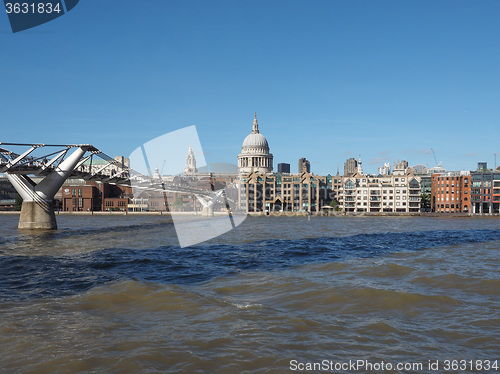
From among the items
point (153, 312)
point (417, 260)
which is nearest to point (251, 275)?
point (153, 312)

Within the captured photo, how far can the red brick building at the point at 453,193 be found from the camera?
3976 inches

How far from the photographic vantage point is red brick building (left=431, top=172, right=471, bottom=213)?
101000 mm

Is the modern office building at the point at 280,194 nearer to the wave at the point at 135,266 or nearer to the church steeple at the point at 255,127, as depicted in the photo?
the church steeple at the point at 255,127

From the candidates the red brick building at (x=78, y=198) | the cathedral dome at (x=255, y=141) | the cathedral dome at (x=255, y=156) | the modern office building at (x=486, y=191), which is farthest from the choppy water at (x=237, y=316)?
the cathedral dome at (x=255, y=141)

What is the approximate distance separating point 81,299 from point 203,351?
4.65 meters

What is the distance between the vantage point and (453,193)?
10250cm

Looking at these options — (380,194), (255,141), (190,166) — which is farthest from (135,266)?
(190,166)

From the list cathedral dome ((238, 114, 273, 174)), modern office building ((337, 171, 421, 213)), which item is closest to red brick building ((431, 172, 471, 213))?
modern office building ((337, 171, 421, 213))

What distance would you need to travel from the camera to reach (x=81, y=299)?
10328mm

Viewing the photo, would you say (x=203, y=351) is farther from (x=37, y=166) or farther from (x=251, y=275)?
(x=37, y=166)

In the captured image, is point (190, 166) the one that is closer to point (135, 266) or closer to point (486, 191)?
point (486, 191)

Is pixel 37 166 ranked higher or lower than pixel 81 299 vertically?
higher

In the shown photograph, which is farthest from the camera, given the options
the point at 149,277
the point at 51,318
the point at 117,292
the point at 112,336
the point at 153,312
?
the point at 149,277

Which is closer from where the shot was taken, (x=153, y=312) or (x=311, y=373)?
(x=311, y=373)
